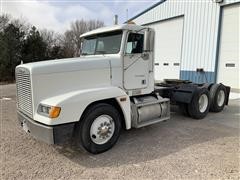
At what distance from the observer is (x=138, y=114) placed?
450 cm

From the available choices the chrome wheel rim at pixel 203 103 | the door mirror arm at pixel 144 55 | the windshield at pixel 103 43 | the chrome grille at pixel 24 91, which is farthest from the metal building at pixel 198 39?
the chrome grille at pixel 24 91

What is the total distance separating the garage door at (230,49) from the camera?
9.56m

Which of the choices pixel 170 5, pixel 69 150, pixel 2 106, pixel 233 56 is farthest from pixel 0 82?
pixel 233 56

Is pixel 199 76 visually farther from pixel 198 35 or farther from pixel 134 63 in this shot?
pixel 134 63

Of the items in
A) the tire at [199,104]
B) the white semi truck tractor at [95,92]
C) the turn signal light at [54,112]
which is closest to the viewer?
the turn signal light at [54,112]

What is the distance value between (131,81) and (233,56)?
7.21 meters

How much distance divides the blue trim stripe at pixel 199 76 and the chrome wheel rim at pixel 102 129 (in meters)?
8.17

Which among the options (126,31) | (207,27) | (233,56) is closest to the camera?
(126,31)

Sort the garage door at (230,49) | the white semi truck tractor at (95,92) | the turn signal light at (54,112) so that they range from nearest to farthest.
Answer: the turn signal light at (54,112)
the white semi truck tractor at (95,92)
the garage door at (230,49)

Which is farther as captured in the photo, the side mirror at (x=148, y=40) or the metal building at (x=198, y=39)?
the metal building at (x=198, y=39)

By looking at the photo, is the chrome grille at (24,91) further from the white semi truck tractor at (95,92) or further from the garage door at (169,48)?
the garage door at (169,48)

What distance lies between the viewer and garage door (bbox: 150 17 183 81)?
1262cm

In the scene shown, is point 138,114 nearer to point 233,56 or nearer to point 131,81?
point 131,81

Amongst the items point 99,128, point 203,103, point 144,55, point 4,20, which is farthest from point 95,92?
point 4,20
